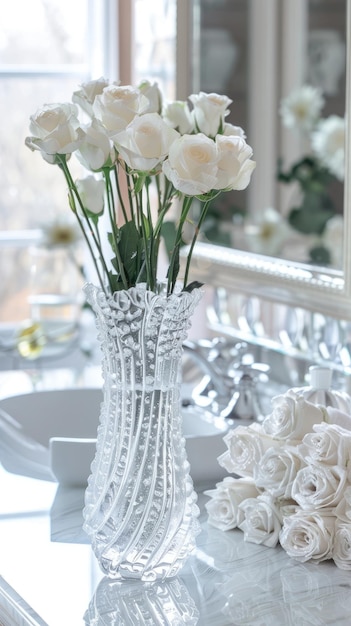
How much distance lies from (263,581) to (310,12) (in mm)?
944

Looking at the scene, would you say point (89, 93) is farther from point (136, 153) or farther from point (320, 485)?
point (320, 485)

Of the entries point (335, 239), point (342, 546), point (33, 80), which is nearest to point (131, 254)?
point (342, 546)

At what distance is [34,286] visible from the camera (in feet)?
9.11

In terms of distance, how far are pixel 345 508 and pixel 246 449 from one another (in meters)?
0.13

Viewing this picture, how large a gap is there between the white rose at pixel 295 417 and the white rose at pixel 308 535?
85mm

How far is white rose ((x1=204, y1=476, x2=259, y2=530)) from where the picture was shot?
1.09 meters

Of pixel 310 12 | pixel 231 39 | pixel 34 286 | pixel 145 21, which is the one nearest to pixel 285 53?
pixel 310 12

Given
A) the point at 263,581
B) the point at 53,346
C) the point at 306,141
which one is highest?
the point at 306,141

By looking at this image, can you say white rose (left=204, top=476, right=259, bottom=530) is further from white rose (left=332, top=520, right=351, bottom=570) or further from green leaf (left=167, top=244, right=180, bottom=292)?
green leaf (left=167, top=244, right=180, bottom=292)

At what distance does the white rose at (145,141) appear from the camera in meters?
0.90

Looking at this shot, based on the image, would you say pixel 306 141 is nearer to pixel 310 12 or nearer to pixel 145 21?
pixel 310 12

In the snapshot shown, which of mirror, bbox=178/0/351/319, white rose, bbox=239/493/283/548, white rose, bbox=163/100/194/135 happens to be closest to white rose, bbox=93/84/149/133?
white rose, bbox=163/100/194/135

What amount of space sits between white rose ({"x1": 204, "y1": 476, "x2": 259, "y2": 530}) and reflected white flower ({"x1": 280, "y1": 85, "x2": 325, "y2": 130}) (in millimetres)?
694

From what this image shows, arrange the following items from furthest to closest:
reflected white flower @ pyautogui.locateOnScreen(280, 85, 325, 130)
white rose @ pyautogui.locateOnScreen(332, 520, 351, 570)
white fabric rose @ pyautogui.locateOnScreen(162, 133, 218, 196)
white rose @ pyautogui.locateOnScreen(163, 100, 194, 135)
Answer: reflected white flower @ pyautogui.locateOnScreen(280, 85, 325, 130) → white rose @ pyautogui.locateOnScreen(163, 100, 194, 135) → white rose @ pyautogui.locateOnScreen(332, 520, 351, 570) → white fabric rose @ pyautogui.locateOnScreen(162, 133, 218, 196)
